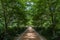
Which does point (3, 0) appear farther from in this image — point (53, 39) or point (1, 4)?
point (53, 39)

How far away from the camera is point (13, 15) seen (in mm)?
19469

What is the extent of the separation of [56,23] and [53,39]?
11.3ft

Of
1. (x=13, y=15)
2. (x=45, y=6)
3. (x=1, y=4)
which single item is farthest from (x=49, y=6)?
(x=1, y=4)

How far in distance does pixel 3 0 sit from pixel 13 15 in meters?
2.97

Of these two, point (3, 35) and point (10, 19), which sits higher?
point (10, 19)

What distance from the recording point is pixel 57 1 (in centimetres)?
1797

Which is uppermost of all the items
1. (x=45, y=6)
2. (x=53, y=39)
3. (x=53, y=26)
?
(x=45, y=6)

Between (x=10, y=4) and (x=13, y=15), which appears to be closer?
(x=10, y=4)

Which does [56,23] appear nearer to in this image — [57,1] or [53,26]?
[53,26]

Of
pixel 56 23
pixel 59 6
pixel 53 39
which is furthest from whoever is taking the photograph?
pixel 56 23

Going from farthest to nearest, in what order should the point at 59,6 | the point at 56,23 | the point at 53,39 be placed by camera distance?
the point at 56,23 → the point at 59,6 → the point at 53,39

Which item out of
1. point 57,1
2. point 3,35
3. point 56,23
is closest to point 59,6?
point 57,1

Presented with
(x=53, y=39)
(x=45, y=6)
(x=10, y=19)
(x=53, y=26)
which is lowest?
(x=53, y=39)

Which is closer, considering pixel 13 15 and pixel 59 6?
pixel 59 6
